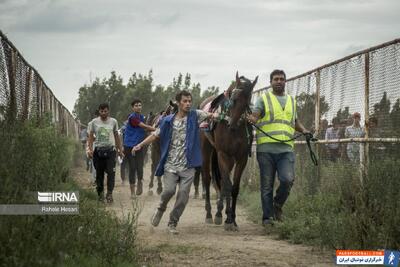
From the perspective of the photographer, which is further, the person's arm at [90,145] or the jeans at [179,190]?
the person's arm at [90,145]

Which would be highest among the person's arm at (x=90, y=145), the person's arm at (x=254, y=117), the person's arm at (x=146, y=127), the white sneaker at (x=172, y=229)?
the person's arm at (x=254, y=117)

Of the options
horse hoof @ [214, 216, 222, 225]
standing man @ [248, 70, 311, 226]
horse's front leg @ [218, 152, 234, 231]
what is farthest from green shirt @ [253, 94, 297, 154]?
horse hoof @ [214, 216, 222, 225]

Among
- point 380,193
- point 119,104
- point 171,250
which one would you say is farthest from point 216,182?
point 119,104

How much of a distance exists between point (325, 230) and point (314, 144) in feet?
13.3

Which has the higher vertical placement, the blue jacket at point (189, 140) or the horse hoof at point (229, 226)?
the blue jacket at point (189, 140)

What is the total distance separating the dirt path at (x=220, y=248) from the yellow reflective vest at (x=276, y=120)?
4.82ft

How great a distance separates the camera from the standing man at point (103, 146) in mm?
13031

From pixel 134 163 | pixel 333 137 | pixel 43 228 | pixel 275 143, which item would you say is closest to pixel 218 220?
pixel 275 143

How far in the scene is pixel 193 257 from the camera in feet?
23.2

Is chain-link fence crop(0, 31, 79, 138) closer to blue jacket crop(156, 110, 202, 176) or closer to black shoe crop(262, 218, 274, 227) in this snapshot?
blue jacket crop(156, 110, 202, 176)

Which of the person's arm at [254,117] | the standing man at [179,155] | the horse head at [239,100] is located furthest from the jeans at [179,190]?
the person's arm at [254,117]

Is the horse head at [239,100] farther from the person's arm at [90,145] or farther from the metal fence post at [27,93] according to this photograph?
the person's arm at [90,145]

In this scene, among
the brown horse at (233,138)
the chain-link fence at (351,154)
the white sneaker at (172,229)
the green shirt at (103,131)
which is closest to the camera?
the chain-link fence at (351,154)

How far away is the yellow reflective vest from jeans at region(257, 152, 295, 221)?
0.24m
